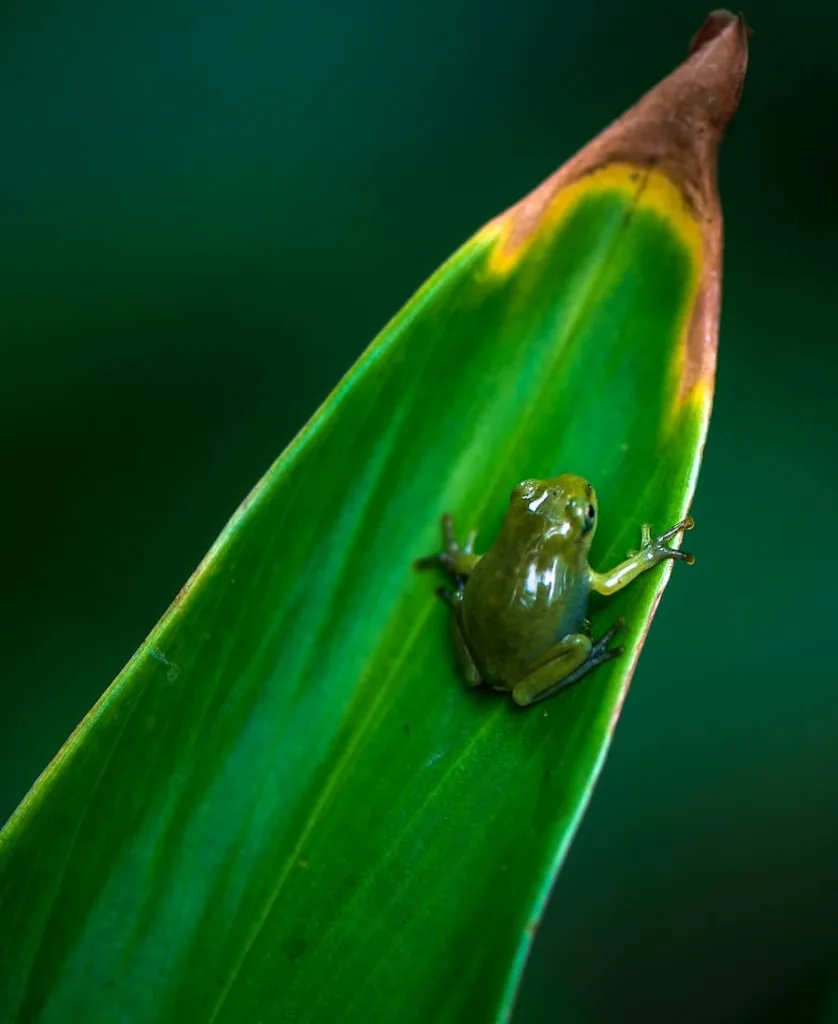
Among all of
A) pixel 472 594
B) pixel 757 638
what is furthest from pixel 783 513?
pixel 472 594

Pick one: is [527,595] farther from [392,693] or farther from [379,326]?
[379,326]

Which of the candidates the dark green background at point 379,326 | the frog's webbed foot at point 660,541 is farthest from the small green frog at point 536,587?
the dark green background at point 379,326

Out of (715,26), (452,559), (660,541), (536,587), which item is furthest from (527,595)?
(715,26)

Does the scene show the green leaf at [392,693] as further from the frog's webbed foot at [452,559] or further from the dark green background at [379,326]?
the dark green background at [379,326]

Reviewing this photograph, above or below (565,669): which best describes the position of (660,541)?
above

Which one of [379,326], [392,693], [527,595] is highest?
[379,326]

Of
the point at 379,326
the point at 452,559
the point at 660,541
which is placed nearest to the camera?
the point at 660,541

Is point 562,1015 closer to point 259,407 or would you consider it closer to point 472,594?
point 472,594

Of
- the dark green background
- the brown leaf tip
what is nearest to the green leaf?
the brown leaf tip
